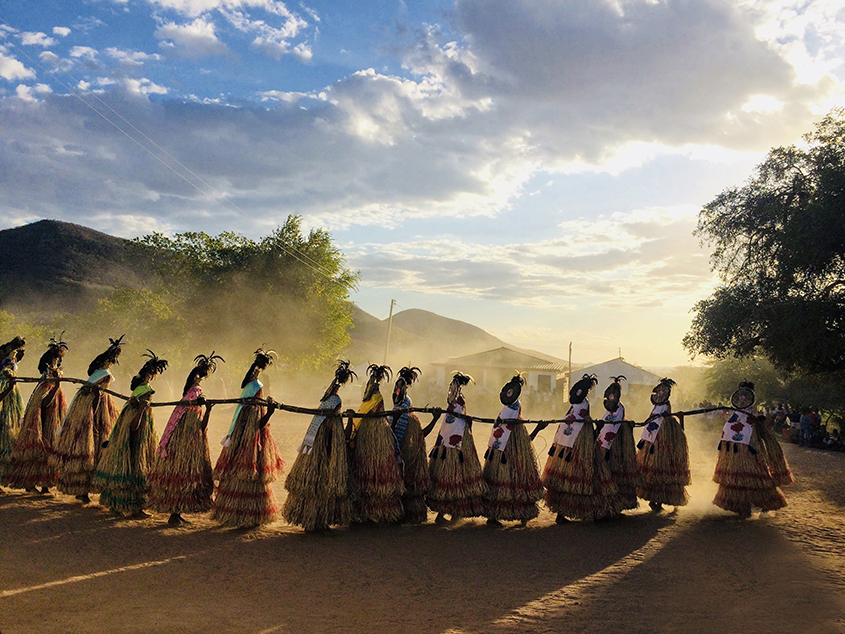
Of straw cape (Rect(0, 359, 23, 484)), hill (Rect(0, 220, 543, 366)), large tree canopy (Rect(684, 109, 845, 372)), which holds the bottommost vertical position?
straw cape (Rect(0, 359, 23, 484))

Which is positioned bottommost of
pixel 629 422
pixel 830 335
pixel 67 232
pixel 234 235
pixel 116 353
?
pixel 629 422

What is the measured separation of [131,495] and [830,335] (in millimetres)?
16903

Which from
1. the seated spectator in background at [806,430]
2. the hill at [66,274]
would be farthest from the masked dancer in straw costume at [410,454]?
the hill at [66,274]

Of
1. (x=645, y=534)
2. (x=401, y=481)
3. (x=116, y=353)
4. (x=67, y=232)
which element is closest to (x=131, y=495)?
(x=116, y=353)

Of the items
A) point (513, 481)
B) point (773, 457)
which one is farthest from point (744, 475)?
point (513, 481)

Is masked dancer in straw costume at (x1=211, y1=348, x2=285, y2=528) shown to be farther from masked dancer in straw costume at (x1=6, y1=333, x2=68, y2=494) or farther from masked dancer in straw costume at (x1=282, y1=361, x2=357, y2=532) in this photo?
masked dancer in straw costume at (x1=6, y1=333, x2=68, y2=494)

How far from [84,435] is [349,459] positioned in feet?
11.5

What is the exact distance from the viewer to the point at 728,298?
1780 cm

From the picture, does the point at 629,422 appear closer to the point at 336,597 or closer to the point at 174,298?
the point at 336,597

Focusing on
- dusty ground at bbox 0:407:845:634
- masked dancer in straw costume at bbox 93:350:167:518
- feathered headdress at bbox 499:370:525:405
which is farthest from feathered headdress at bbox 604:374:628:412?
masked dancer in straw costume at bbox 93:350:167:518

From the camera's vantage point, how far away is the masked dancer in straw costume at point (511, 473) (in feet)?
25.4

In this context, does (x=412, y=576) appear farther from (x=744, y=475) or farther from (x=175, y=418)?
(x=744, y=475)

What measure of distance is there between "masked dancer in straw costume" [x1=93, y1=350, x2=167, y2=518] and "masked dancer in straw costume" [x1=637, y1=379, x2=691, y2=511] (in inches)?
271

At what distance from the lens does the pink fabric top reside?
7.04m
